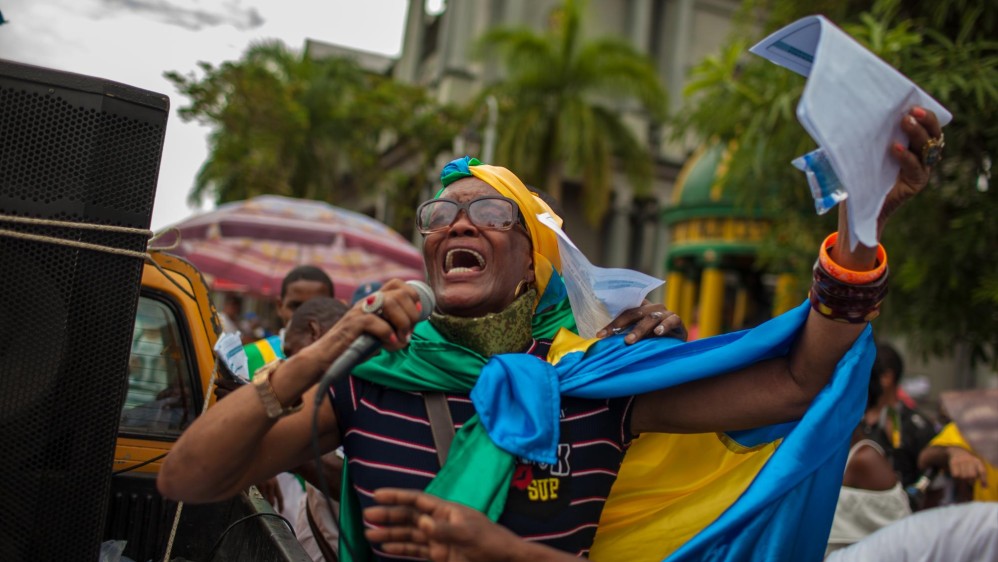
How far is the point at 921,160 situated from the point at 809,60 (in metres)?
0.32

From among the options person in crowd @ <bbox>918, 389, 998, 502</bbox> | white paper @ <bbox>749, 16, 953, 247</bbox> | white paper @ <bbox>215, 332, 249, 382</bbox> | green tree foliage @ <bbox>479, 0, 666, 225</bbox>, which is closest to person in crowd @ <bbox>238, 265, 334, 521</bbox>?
white paper @ <bbox>215, 332, 249, 382</bbox>

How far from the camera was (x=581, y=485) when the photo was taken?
2340 millimetres

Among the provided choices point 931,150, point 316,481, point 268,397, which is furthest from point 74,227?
point 931,150

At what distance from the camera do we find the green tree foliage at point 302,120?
69.9 feet

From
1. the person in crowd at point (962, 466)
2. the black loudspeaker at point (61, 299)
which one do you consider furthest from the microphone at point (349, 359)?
the person in crowd at point (962, 466)

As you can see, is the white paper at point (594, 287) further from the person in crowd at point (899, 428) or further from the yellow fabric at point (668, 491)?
the person in crowd at point (899, 428)

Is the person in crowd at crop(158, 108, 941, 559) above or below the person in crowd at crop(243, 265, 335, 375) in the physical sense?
above

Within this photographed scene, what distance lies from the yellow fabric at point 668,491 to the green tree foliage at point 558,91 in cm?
1840

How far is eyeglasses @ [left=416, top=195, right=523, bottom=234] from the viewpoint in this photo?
2.55 m

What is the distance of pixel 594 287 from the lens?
252 cm

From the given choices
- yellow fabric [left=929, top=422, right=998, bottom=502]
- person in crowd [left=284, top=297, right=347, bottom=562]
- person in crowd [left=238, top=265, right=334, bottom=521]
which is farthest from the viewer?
yellow fabric [left=929, top=422, right=998, bottom=502]

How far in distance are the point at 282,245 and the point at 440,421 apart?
7.69 metres

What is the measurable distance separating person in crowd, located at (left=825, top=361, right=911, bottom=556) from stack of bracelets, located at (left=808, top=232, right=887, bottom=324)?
7.61 feet

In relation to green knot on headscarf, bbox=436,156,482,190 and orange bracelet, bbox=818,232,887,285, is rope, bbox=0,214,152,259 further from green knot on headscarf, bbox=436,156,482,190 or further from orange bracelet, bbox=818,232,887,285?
orange bracelet, bbox=818,232,887,285
